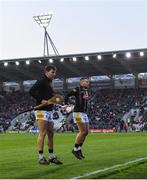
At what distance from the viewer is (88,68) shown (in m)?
62.1

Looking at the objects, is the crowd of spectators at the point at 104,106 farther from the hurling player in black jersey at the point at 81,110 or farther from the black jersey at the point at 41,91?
the black jersey at the point at 41,91

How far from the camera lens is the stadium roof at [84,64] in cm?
5653

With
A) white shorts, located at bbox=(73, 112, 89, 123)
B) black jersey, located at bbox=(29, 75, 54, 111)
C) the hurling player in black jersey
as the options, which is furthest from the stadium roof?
black jersey, located at bbox=(29, 75, 54, 111)

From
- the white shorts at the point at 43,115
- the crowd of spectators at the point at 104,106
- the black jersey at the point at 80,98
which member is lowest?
the crowd of spectators at the point at 104,106

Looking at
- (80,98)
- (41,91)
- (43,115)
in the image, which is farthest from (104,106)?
(43,115)

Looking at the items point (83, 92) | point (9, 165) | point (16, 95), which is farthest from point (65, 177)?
point (16, 95)

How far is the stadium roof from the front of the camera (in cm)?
5653

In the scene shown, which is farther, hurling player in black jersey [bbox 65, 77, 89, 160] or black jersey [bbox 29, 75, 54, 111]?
hurling player in black jersey [bbox 65, 77, 89, 160]

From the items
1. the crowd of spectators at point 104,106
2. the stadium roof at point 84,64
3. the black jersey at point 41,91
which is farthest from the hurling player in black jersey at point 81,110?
the stadium roof at point 84,64

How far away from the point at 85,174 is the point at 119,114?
5054 centimetres

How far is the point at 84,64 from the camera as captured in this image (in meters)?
60.3

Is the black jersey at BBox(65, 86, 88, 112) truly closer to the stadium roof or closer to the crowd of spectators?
the crowd of spectators

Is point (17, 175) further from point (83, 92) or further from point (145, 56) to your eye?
point (145, 56)

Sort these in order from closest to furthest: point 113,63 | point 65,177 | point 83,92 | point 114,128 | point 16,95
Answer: point 65,177 → point 83,92 → point 114,128 → point 113,63 → point 16,95
